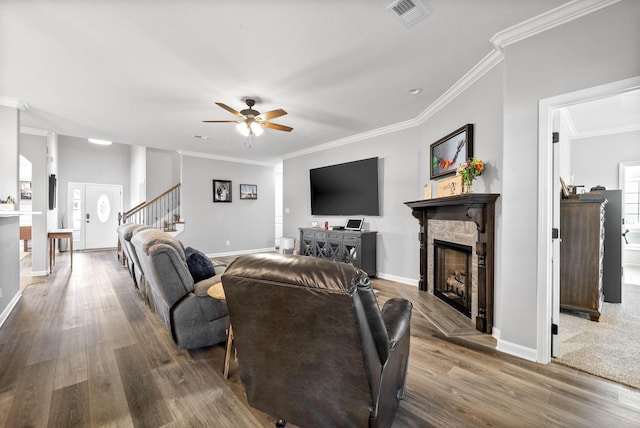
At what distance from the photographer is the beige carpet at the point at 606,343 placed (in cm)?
196

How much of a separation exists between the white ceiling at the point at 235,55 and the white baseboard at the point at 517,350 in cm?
254

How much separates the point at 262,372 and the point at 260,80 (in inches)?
109

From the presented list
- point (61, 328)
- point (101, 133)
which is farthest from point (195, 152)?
point (61, 328)

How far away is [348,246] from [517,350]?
2.83 metres


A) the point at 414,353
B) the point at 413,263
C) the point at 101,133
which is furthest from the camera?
the point at 101,133

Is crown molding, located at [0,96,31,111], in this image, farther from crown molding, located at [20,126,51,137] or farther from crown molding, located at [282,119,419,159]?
crown molding, located at [282,119,419,159]

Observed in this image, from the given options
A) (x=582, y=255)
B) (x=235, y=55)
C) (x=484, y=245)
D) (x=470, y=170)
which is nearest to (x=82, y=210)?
A: (x=235, y=55)

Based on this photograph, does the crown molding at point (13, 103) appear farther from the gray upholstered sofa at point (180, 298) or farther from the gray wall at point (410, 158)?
the gray wall at point (410, 158)

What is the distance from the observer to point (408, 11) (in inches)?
76.0

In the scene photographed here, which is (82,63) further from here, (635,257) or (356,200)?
(635,257)

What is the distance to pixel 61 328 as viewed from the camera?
106 inches

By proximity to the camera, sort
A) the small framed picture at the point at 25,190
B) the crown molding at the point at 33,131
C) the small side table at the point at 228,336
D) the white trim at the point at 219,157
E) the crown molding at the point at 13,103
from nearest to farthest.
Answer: the small side table at the point at 228,336 → the crown molding at the point at 13,103 → the crown molding at the point at 33,131 → the white trim at the point at 219,157 → the small framed picture at the point at 25,190

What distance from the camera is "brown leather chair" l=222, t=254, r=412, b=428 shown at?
1.01 meters

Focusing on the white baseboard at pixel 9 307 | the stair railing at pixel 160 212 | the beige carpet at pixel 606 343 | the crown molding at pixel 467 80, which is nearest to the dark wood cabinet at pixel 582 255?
the beige carpet at pixel 606 343
